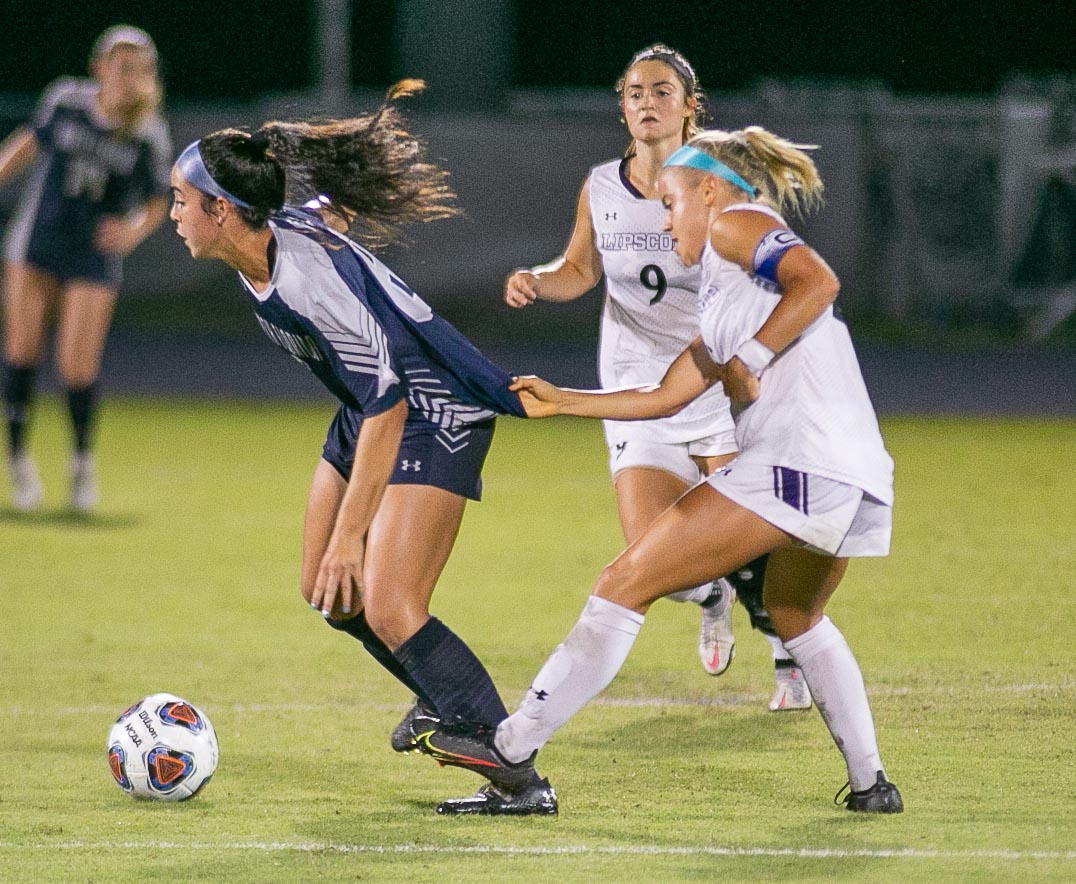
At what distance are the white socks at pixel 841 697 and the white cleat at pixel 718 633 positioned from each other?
158 cm

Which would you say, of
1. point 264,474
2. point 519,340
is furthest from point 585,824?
point 519,340

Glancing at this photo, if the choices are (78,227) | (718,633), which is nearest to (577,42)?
(78,227)

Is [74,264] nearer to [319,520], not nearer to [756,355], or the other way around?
[319,520]

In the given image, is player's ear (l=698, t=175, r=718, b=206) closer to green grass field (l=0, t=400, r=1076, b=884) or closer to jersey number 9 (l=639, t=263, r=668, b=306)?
jersey number 9 (l=639, t=263, r=668, b=306)

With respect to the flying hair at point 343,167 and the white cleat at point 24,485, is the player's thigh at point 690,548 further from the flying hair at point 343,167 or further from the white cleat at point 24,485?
the white cleat at point 24,485

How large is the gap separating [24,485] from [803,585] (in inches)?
270

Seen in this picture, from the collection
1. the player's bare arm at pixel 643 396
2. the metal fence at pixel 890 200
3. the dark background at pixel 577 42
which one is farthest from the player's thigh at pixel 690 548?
the dark background at pixel 577 42

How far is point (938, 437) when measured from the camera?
13117 mm

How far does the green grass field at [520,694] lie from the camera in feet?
15.3

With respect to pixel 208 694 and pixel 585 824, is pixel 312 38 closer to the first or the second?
pixel 208 694

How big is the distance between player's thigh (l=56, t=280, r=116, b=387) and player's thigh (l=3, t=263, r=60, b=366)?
0.16m

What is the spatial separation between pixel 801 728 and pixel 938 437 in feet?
24.4

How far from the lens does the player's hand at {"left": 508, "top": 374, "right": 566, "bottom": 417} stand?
4969 mm

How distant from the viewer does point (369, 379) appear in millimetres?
4887
